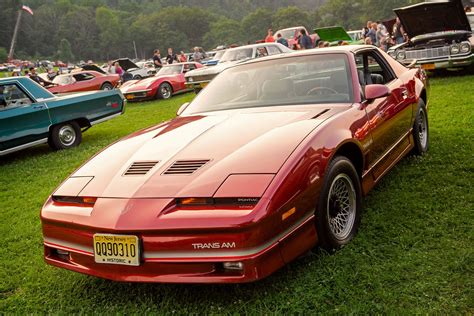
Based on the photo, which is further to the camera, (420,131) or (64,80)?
(64,80)

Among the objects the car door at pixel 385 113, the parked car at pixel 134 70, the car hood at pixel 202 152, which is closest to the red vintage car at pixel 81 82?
the parked car at pixel 134 70

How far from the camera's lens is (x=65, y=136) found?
834 cm

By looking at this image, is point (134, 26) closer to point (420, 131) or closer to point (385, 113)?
point (420, 131)

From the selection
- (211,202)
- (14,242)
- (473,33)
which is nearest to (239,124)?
(211,202)

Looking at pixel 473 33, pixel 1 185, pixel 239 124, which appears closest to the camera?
pixel 239 124

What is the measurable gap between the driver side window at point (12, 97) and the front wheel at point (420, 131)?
236 inches

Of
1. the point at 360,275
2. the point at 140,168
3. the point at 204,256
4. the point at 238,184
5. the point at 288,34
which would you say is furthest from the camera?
the point at 288,34

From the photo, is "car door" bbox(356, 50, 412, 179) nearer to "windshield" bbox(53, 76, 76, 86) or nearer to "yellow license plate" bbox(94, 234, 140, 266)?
"yellow license plate" bbox(94, 234, 140, 266)

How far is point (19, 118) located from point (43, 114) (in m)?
0.43

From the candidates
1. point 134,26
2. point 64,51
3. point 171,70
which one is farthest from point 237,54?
point 134,26

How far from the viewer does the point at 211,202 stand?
2.51 m

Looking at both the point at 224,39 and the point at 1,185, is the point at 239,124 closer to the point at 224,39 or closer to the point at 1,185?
the point at 1,185

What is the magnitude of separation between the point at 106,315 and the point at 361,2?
125238 millimetres

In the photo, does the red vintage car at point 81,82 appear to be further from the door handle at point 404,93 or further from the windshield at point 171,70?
the door handle at point 404,93
